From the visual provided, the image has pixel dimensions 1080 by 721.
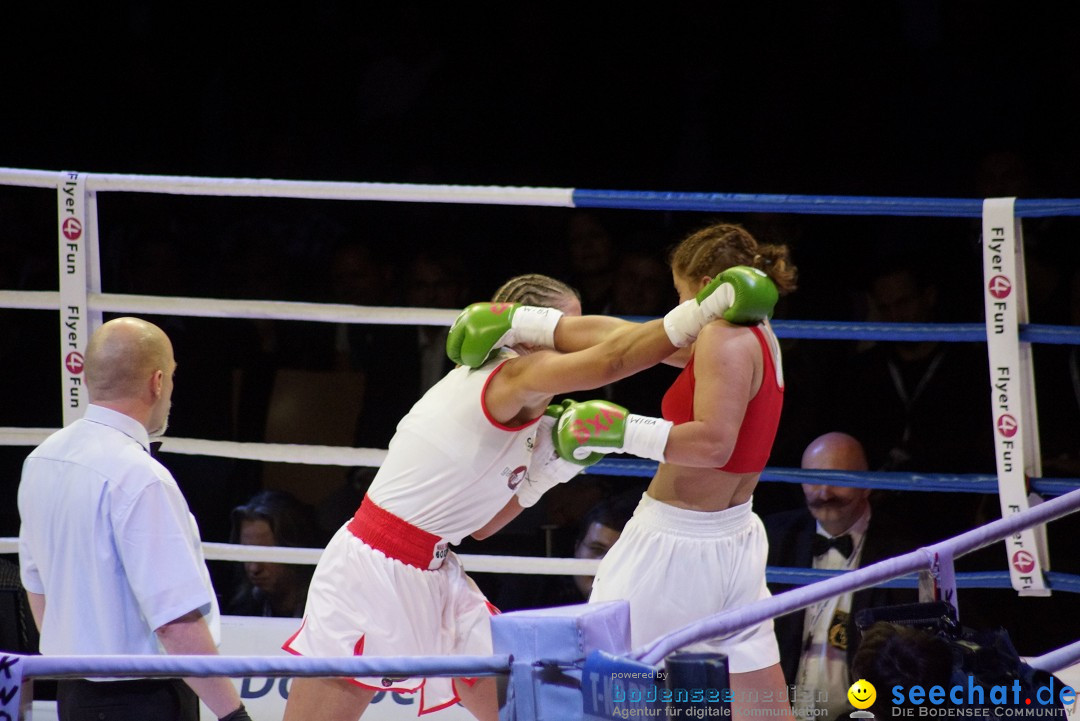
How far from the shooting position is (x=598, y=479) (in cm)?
367

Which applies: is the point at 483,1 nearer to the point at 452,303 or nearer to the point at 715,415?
the point at 452,303

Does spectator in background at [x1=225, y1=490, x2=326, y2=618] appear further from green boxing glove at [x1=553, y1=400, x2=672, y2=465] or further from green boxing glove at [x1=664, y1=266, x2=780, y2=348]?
green boxing glove at [x1=664, y1=266, x2=780, y2=348]

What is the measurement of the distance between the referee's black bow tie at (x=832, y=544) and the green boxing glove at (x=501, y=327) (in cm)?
127

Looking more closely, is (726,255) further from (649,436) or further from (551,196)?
(551,196)

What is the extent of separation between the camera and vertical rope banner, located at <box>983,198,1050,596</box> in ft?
9.10

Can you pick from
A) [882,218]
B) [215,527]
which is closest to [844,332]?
[882,218]

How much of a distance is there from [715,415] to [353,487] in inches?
71.6

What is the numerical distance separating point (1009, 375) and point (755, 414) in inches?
34.3

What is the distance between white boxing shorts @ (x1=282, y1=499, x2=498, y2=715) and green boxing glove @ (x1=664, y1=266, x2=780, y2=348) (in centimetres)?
67

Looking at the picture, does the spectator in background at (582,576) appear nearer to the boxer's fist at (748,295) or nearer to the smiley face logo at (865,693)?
the boxer's fist at (748,295)

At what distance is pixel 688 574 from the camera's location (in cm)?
223

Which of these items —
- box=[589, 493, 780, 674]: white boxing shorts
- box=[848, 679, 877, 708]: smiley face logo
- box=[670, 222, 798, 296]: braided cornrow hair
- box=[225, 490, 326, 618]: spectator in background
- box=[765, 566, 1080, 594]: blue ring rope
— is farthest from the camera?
box=[225, 490, 326, 618]: spectator in background

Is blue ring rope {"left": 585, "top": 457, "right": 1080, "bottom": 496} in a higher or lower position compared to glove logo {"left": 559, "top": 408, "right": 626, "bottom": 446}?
lower

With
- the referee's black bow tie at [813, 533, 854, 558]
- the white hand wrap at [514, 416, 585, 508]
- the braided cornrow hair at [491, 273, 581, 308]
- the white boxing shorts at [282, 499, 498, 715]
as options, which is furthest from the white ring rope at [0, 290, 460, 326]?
the referee's black bow tie at [813, 533, 854, 558]
